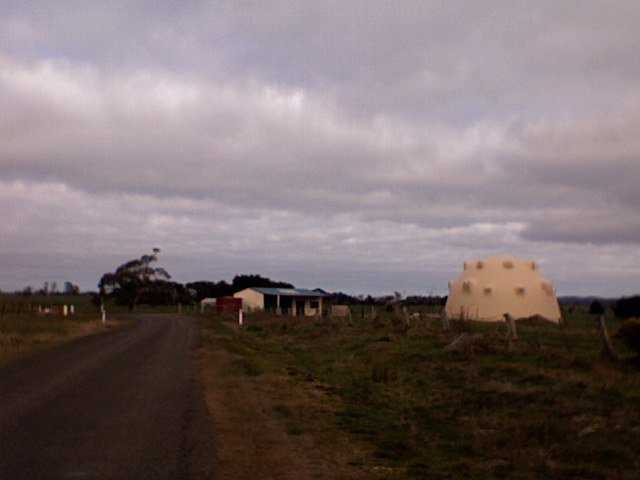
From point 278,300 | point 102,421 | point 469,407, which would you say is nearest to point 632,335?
point 469,407

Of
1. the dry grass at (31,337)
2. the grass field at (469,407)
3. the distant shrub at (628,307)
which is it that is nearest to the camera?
the grass field at (469,407)

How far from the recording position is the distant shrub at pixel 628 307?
5134 cm

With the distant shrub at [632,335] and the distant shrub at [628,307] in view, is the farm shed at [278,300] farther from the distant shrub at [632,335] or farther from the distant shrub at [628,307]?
the distant shrub at [632,335]

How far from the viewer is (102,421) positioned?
488 inches

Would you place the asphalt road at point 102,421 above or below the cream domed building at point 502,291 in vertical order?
below

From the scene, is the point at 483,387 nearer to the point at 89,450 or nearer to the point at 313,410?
the point at 313,410

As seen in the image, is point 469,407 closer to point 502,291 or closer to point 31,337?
point 31,337

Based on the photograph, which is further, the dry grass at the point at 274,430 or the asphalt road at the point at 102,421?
the dry grass at the point at 274,430

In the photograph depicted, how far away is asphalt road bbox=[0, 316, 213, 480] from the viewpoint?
9.07 m

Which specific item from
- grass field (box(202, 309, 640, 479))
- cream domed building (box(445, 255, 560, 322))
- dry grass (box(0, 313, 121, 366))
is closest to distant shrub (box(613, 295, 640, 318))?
cream domed building (box(445, 255, 560, 322))

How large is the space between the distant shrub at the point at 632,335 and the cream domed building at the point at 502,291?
34480 millimetres

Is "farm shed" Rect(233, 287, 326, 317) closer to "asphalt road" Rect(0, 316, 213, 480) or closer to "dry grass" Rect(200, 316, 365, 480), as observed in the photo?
"asphalt road" Rect(0, 316, 213, 480)

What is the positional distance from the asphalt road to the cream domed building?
1354 inches

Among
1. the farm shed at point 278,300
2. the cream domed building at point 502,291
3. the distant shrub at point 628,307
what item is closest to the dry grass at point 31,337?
the cream domed building at point 502,291
